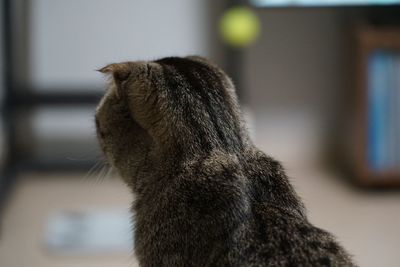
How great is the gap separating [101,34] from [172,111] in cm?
179

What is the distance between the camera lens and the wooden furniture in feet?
7.77

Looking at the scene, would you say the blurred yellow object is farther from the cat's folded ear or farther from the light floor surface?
the cat's folded ear

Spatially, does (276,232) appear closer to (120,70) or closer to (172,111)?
(172,111)

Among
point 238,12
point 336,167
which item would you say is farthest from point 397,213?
point 238,12

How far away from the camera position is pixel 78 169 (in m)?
2.57

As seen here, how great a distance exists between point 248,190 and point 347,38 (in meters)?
1.78

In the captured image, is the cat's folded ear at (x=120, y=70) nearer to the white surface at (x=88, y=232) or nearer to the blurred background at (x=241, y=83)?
the white surface at (x=88, y=232)

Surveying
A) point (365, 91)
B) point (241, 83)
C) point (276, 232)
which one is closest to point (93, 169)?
point (276, 232)

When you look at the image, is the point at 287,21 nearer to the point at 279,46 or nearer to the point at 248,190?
the point at 279,46

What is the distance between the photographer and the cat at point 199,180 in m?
0.88

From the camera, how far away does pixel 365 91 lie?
2408 millimetres

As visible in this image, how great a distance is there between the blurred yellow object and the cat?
1.46m

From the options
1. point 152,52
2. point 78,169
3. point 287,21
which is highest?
point 287,21

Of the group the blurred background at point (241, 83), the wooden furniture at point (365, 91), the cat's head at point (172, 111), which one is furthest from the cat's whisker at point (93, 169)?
the wooden furniture at point (365, 91)
